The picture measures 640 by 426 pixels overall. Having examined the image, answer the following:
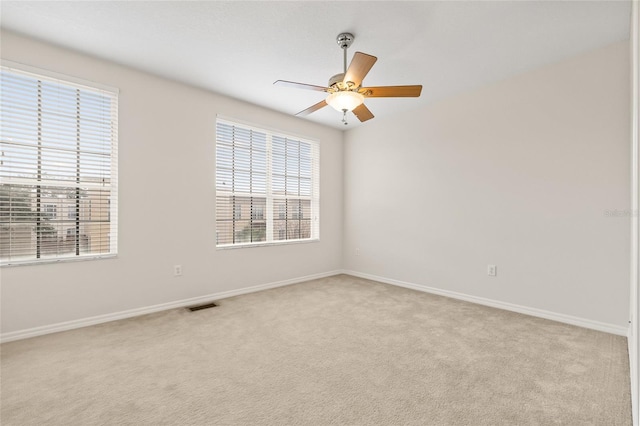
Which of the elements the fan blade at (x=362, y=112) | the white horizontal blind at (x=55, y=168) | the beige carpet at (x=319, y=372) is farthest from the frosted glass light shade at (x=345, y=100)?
the white horizontal blind at (x=55, y=168)

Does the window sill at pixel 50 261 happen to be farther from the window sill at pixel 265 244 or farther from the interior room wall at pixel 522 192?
the interior room wall at pixel 522 192

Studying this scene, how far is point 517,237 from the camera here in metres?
3.39

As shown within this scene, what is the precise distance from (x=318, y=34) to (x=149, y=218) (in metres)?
2.58

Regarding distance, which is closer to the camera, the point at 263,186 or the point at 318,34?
the point at 318,34

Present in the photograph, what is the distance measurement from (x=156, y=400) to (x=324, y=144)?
427cm

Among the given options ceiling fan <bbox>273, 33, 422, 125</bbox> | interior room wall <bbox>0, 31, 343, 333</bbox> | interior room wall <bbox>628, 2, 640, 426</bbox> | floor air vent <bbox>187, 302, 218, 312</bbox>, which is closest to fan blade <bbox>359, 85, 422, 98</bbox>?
ceiling fan <bbox>273, 33, 422, 125</bbox>

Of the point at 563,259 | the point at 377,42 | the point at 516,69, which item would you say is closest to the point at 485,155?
the point at 516,69

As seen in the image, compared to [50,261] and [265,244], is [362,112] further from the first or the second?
[50,261]

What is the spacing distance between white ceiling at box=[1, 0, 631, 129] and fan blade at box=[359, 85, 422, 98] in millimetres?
528

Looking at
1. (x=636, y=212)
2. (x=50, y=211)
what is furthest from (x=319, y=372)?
(x=50, y=211)

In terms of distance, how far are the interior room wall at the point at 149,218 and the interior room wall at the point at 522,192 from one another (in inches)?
87.4

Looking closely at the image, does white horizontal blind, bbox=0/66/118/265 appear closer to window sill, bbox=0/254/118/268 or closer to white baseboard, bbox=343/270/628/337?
window sill, bbox=0/254/118/268

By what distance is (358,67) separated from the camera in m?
2.17

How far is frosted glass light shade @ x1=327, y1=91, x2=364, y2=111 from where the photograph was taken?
7.89 feet
